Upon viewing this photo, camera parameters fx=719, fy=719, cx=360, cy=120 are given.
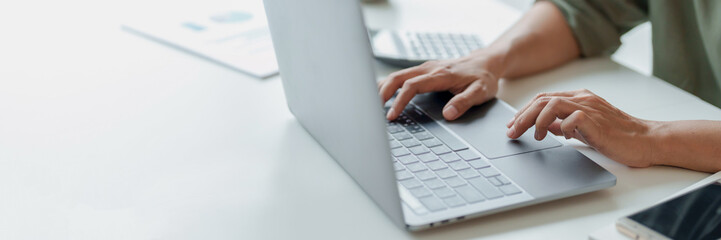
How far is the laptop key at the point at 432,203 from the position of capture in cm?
62

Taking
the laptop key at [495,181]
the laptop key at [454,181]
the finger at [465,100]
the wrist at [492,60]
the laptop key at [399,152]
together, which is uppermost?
the laptop key at [454,181]

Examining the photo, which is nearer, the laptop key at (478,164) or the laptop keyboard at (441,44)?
the laptop key at (478,164)

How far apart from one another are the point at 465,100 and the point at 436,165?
172mm

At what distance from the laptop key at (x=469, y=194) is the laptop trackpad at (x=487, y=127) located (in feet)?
0.27

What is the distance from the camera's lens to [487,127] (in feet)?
2.63

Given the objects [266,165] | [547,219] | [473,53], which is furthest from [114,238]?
[473,53]

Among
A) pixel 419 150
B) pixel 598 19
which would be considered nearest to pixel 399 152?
pixel 419 150

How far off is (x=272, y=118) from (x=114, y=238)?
0.30 metres

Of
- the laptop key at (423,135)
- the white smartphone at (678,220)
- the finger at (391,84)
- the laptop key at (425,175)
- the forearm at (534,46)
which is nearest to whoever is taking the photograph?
the white smartphone at (678,220)

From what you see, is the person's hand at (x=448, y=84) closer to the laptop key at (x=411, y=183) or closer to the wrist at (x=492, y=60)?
the wrist at (x=492, y=60)

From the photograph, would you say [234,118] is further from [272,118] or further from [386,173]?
[386,173]

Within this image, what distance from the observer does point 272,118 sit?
0.90 meters

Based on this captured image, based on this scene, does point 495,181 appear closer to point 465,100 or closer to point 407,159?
point 407,159

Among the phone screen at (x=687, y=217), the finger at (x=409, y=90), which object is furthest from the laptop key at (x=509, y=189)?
the finger at (x=409, y=90)
